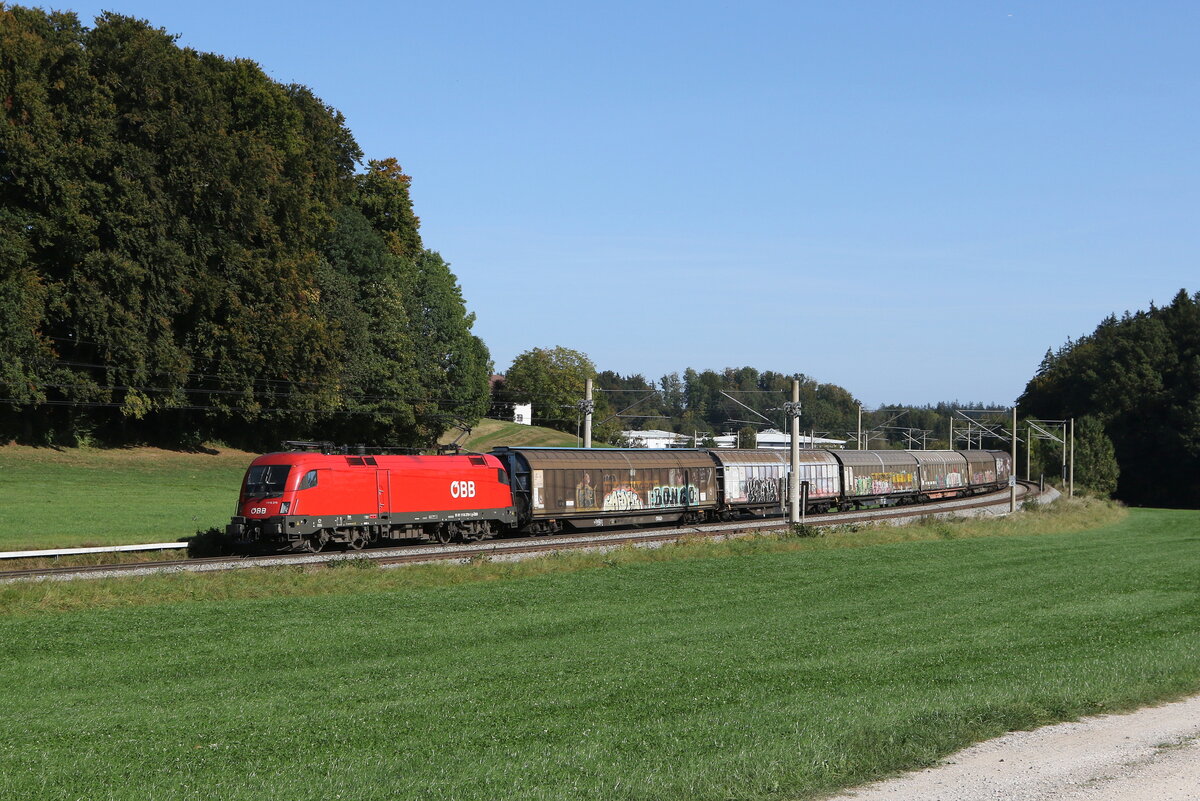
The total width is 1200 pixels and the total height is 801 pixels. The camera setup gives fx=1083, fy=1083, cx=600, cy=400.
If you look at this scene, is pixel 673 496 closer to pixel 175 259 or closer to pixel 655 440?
pixel 175 259

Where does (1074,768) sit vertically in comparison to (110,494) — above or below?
below

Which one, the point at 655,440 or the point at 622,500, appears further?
the point at 655,440

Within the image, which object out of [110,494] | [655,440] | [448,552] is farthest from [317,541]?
[655,440]

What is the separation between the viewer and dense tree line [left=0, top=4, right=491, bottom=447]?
56188 millimetres

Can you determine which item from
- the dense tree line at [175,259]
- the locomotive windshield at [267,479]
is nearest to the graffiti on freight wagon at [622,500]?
the locomotive windshield at [267,479]

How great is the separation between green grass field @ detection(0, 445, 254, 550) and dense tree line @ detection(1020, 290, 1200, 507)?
83.5 m

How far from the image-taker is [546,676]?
1619cm

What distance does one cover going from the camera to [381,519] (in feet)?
115

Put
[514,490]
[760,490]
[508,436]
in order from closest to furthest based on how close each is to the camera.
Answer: [514,490] → [760,490] → [508,436]

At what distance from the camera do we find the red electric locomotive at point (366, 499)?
32.6m

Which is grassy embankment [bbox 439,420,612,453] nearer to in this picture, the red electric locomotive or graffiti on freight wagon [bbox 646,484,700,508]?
graffiti on freight wagon [bbox 646,484,700,508]

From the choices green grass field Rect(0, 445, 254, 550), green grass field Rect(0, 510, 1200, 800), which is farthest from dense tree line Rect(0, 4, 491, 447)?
green grass field Rect(0, 510, 1200, 800)

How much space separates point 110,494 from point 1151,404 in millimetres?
105237

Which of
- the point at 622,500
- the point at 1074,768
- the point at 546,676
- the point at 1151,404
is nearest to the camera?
the point at 1074,768
